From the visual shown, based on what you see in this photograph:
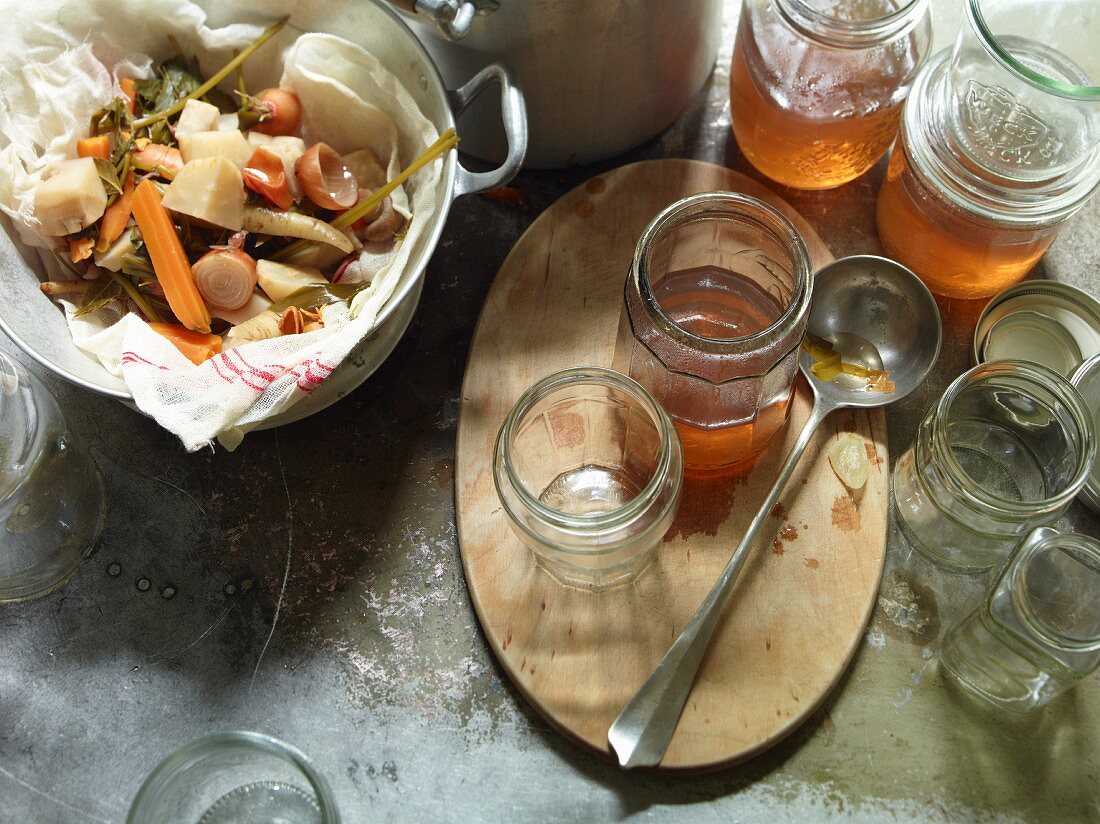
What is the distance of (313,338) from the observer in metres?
0.90

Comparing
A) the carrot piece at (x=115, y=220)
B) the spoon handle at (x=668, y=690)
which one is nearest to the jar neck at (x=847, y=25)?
the spoon handle at (x=668, y=690)

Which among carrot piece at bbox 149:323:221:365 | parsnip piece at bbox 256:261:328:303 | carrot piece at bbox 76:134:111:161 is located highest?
carrot piece at bbox 76:134:111:161

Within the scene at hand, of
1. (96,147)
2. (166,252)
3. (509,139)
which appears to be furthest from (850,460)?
(96,147)

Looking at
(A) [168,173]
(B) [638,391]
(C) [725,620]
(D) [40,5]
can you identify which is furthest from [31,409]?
(C) [725,620]

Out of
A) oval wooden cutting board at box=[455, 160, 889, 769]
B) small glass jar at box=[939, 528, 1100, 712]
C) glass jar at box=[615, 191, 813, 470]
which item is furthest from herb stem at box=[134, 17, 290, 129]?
small glass jar at box=[939, 528, 1100, 712]

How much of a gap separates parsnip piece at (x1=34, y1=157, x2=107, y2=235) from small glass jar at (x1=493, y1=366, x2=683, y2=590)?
0.46m

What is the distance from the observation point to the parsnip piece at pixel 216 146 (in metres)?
0.95

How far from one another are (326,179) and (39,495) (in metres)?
0.43

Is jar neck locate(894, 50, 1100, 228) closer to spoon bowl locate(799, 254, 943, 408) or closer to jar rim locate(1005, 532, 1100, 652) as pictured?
spoon bowl locate(799, 254, 943, 408)

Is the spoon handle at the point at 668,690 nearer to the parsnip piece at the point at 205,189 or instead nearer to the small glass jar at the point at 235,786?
the small glass jar at the point at 235,786

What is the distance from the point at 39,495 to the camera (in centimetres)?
97

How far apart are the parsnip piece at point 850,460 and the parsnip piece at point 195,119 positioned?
712mm

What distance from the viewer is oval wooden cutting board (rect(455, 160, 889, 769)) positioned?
88cm

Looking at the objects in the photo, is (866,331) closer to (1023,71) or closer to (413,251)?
(1023,71)
